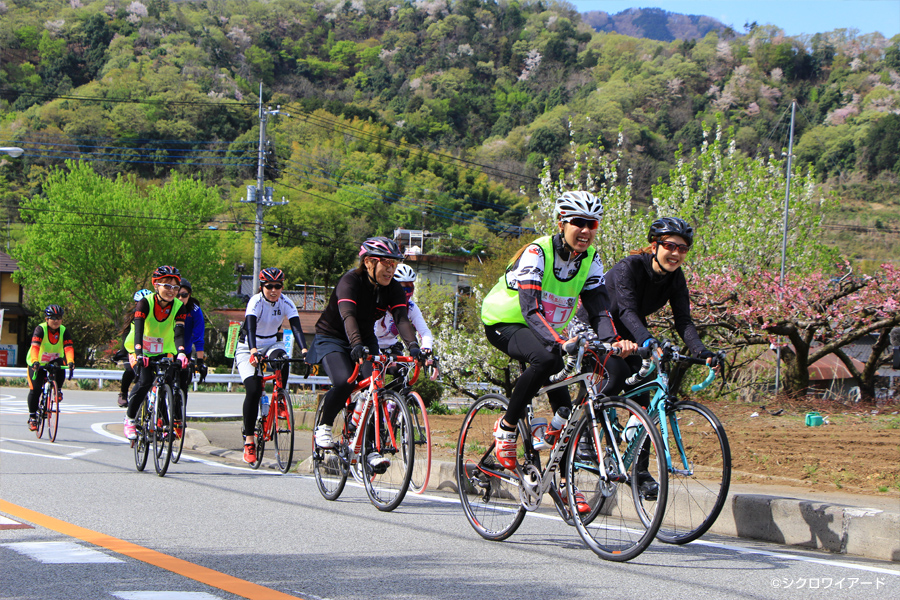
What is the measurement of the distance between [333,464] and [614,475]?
323 centimetres

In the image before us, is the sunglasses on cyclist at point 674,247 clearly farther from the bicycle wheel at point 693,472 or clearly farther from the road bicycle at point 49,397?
the road bicycle at point 49,397

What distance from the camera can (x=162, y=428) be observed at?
9102mm

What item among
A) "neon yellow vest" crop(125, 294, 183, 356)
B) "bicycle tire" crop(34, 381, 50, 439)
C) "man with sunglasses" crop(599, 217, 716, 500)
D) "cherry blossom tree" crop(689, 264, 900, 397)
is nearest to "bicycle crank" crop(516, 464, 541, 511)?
"man with sunglasses" crop(599, 217, 716, 500)

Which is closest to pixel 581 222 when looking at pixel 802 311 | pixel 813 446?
pixel 813 446

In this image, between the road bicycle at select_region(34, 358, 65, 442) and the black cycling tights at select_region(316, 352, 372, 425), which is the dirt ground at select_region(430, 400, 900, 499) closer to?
the black cycling tights at select_region(316, 352, 372, 425)

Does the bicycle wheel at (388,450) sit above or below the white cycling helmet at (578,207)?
below

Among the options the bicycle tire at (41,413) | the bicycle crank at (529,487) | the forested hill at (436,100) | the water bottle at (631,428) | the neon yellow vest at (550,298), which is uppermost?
the forested hill at (436,100)

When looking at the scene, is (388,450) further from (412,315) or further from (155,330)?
(155,330)

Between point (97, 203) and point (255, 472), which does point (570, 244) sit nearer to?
point (255, 472)

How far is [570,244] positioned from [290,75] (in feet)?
625

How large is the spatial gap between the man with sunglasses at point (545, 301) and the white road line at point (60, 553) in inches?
96.8

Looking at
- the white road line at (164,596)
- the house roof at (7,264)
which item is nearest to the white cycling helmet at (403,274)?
the white road line at (164,596)

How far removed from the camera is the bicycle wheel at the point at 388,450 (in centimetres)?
665

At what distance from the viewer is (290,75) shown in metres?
187
